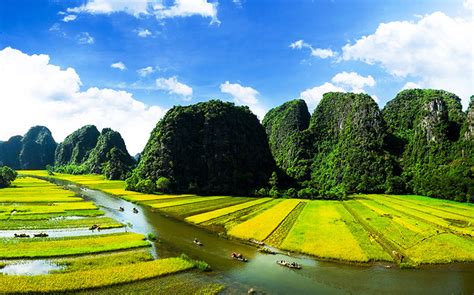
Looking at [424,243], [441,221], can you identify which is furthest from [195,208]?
[441,221]

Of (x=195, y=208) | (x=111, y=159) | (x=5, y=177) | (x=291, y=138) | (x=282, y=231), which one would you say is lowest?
(x=282, y=231)

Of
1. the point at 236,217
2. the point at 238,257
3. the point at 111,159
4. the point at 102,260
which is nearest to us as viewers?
the point at 102,260

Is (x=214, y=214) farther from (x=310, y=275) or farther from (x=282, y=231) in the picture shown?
(x=310, y=275)

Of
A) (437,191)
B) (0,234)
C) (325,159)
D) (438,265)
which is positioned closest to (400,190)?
(437,191)

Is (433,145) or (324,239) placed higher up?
(433,145)

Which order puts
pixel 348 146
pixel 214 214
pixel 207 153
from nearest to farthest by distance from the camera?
1. pixel 214 214
2. pixel 207 153
3. pixel 348 146

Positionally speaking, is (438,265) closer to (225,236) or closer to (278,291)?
(278,291)

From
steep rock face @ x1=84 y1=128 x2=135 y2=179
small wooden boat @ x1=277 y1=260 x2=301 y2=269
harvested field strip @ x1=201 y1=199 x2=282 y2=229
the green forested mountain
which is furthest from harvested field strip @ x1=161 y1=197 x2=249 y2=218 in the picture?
steep rock face @ x1=84 y1=128 x2=135 y2=179
